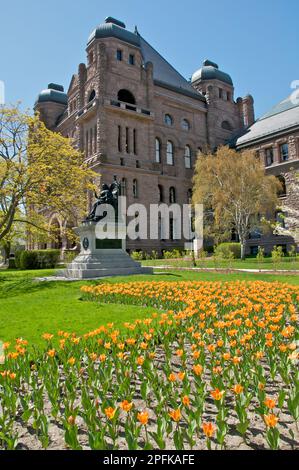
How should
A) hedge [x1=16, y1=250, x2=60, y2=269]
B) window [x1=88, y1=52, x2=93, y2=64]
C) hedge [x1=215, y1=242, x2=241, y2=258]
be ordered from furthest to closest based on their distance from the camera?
1. window [x1=88, y1=52, x2=93, y2=64]
2. hedge [x1=215, y1=242, x2=241, y2=258]
3. hedge [x1=16, y1=250, x2=60, y2=269]

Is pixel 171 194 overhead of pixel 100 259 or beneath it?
overhead

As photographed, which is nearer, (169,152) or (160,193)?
(160,193)

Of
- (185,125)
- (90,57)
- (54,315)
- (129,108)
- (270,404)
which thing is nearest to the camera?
(270,404)

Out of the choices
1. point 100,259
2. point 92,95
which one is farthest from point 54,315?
point 92,95

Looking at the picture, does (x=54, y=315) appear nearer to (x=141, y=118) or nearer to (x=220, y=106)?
(x=141, y=118)

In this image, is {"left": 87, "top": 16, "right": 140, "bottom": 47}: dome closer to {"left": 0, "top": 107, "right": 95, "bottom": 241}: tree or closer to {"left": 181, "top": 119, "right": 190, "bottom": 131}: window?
{"left": 181, "top": 119, "right": 190, "bottom": 131}: window

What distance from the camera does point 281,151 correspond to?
1542 inches

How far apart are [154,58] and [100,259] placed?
41.9 metres

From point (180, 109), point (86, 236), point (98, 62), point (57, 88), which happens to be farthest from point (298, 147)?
point (57, 88)

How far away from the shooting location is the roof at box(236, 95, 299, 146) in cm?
3901

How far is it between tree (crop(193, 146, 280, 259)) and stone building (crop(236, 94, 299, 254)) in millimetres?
4726

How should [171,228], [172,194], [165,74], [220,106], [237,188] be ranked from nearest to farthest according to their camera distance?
[237,188] < [171,228] < [172,194] < [165,74] < [220,106]

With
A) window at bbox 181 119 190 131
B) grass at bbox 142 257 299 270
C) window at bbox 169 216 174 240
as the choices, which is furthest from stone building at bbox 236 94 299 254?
grass at bbox 142 257 299 270
